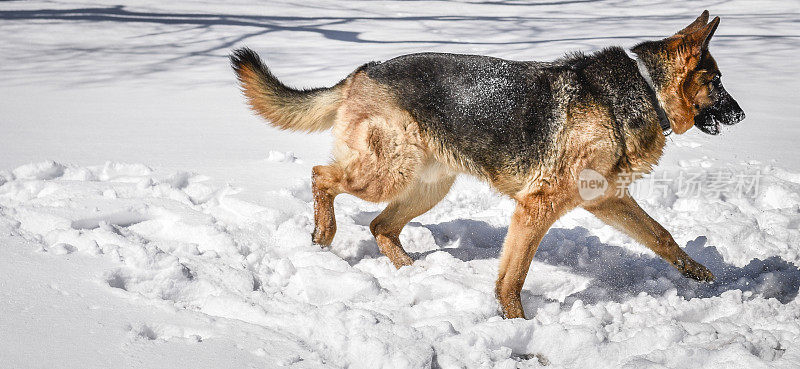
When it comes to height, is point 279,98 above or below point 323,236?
above

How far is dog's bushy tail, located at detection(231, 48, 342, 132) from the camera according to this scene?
13.4 ft

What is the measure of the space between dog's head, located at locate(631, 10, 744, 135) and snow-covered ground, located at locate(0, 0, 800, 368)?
0.94 m

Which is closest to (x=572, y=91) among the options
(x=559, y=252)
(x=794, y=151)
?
(x=559, y=252)

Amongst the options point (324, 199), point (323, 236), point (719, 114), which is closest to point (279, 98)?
point (324, 199)

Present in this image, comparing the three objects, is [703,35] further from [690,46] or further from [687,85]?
[687,85]

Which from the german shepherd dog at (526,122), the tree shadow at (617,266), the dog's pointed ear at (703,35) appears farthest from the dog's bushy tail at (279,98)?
the dog's pointed ear at (703,35)

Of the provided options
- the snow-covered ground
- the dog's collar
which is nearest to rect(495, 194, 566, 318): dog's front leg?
the snow-covered ground

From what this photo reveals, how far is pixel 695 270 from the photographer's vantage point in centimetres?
398

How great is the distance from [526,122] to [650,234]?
3.54ft

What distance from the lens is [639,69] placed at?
3.74 metres

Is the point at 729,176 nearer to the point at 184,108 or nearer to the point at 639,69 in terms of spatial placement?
the point at 639,69

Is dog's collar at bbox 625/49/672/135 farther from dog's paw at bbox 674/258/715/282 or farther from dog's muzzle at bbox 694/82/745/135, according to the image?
dog's paw at bbox 674/258/715/282

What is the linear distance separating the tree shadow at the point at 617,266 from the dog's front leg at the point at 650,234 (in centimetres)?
9

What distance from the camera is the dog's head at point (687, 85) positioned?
3668 mm
